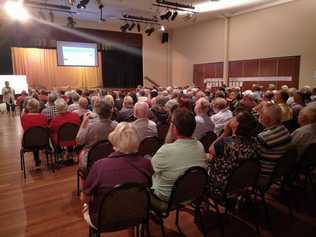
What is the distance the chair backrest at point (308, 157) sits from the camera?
2795 mm

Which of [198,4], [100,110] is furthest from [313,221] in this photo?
[198,4]

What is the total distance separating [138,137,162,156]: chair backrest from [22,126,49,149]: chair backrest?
1.84 metres

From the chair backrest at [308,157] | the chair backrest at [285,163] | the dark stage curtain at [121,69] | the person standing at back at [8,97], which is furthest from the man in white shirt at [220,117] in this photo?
the dark stage curtain at [121,69]

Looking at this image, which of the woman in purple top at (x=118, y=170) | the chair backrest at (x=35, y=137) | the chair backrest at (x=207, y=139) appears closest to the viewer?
the woman in purple top at (x=118, y=170)

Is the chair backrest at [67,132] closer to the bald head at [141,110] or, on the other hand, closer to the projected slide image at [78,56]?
the bald head at [141,110]

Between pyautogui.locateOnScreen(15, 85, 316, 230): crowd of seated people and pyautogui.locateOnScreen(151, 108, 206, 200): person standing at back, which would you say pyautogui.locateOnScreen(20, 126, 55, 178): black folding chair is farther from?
pyautogui.locateOnScreen(151, 108, 206, 200): person standing at back

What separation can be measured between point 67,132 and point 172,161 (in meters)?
2.67

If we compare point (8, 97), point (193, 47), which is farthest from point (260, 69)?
point (8, 97)

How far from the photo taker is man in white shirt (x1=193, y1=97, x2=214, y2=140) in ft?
12.5

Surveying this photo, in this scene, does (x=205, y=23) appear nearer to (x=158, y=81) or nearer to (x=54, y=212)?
(x=158, y=81)

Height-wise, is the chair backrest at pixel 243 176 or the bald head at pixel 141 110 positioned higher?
the bald head at pixel 141 110

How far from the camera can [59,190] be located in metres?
3.56

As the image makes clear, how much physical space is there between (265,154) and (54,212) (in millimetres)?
2495

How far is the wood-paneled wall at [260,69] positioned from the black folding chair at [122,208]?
32.9ft
